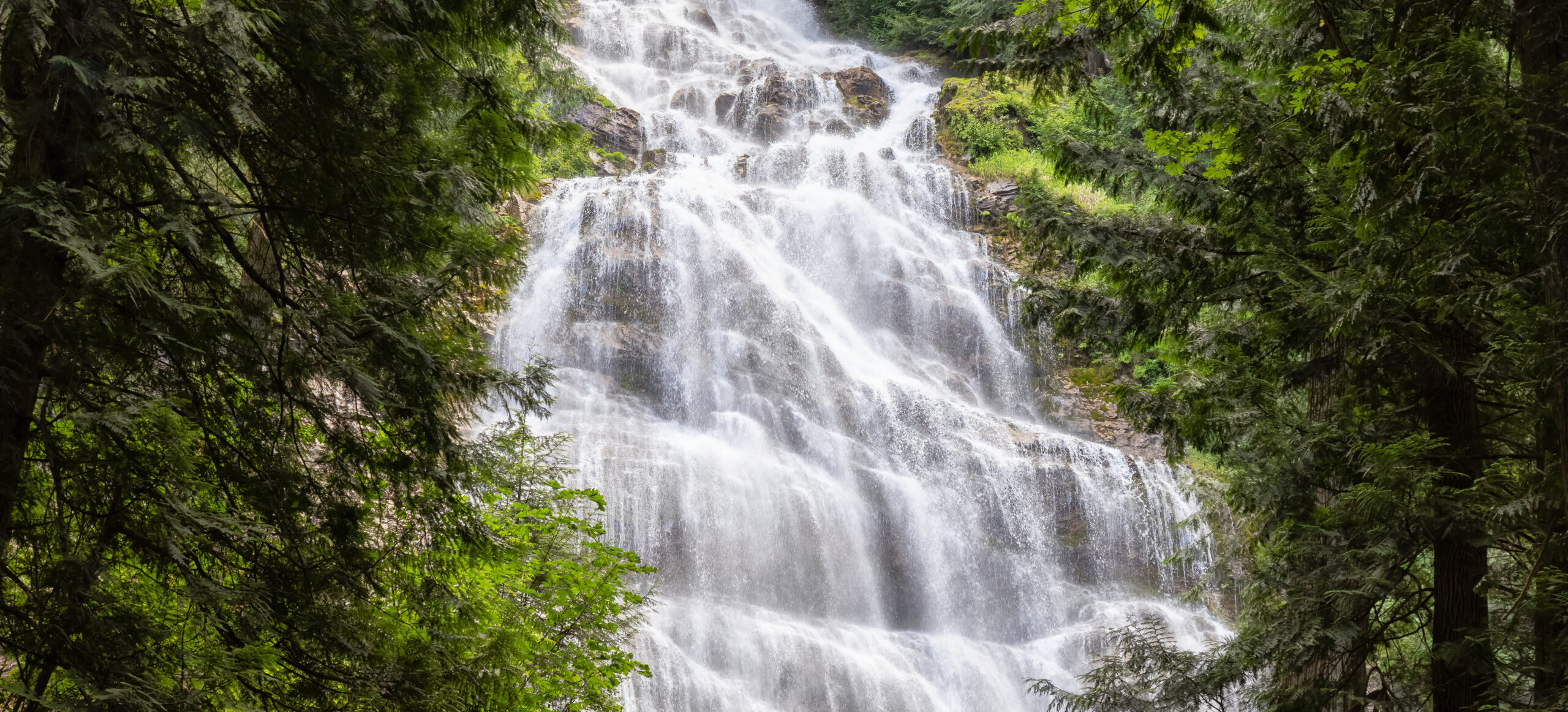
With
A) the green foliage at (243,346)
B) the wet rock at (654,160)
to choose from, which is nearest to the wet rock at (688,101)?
the wet rock at (654,160)

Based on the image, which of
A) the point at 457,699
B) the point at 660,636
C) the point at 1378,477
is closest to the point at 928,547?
the point at 660,636

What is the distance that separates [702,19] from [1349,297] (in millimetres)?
29638

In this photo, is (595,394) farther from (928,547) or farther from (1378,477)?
(1378,477)

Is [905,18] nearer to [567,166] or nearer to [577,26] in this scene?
[577,26]

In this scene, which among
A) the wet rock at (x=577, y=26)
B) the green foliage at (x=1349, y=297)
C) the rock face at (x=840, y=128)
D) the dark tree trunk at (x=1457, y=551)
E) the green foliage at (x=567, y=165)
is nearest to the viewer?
the green foliage at (x=1349, y=297)

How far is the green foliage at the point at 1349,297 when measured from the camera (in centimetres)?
→ 388

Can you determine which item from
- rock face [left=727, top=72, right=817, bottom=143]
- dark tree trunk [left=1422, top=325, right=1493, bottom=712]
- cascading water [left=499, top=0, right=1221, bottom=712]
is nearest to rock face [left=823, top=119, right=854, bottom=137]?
rock face [left=727, top=72, right=817, bottom=143]

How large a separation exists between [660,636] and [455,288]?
8803mm

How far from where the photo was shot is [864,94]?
1051 inches

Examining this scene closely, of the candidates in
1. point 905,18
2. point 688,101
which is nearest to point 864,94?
point 688,101

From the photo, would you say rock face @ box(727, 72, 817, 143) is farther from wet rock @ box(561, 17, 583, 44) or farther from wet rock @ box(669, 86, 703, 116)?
wet rock @ box(561, 17, 583, 44)

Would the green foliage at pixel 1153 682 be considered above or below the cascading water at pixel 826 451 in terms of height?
below

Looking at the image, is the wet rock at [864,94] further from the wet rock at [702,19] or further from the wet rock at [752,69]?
the wet rock at [702,19]

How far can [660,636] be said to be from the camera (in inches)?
468
